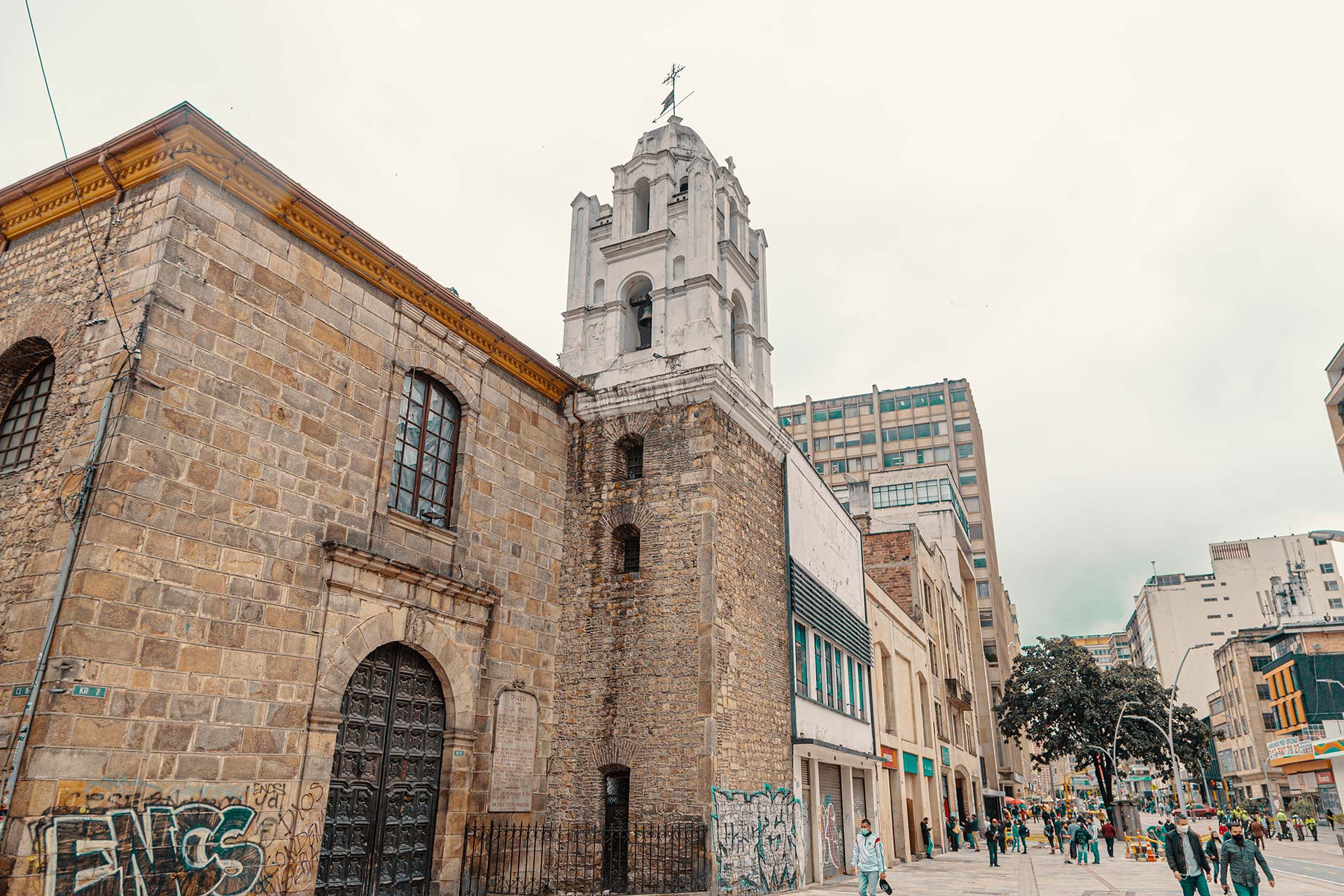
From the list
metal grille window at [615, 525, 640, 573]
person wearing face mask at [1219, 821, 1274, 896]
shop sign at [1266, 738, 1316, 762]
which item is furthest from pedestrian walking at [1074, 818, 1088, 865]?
shop sign at [1266, 738, 1316, 762]

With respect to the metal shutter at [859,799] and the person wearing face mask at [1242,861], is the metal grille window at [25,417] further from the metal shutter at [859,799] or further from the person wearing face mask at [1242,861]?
the metal shutter at [859,799]

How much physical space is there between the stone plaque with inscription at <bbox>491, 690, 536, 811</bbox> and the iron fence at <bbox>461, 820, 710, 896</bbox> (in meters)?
0.38

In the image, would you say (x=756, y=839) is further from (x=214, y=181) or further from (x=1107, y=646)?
(x=1107, y=646)

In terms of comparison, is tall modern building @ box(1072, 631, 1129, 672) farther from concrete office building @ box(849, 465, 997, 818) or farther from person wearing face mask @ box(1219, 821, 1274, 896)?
person wearing face mask @ box(1219, 821, 1274, 896)

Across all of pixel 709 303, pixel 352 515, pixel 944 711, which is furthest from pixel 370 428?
pixel 944 711

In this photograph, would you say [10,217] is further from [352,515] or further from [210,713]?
[210,713]

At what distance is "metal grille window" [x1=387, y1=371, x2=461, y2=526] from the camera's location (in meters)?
13.4

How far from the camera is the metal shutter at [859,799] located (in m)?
21.6

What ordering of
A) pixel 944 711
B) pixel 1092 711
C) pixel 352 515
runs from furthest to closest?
1. pixel 1092 711
2. pixel 944 711
3. pixel 352 515

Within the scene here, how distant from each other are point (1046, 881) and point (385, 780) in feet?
55.6

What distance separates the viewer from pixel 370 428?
1270cm

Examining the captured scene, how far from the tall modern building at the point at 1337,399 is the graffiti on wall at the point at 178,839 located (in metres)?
44.2

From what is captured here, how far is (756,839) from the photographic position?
1513 cm

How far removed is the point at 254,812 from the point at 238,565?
292cm
